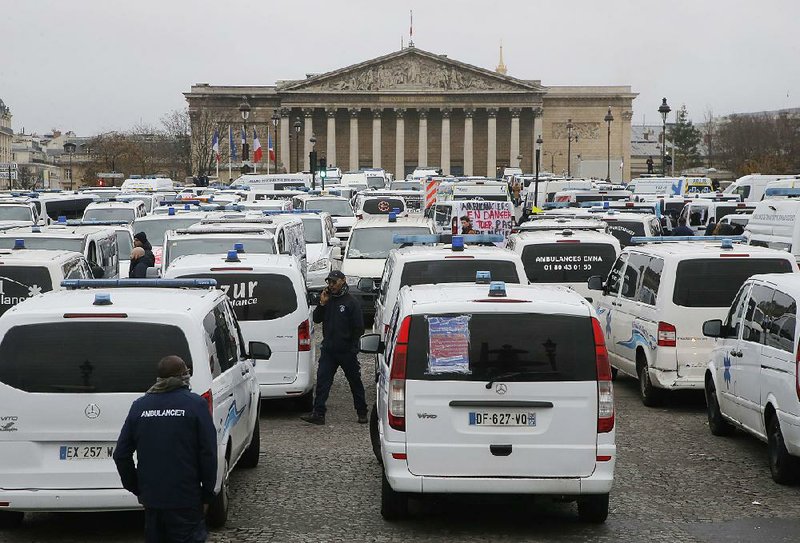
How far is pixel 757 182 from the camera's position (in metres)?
51.6

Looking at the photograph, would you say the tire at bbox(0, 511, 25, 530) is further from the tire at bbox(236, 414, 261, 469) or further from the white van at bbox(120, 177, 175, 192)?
the white van at bbox(120, 177, 175, 192)

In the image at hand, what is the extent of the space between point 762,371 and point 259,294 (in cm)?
544

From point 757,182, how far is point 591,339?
4419cm

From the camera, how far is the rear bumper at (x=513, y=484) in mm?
9289

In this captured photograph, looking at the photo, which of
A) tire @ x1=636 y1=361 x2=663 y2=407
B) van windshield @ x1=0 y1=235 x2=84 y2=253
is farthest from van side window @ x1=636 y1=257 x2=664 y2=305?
van windshield @ x1=0 y1=235 x2=84 y2=253

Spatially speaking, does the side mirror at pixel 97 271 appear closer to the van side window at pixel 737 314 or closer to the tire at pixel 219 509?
the van side window at pixel 737 314

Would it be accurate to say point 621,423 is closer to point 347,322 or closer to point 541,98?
point 347,322

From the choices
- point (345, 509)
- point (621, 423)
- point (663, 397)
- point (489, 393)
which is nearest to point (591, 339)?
point (489, 393)

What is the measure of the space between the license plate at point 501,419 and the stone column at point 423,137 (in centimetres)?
12328

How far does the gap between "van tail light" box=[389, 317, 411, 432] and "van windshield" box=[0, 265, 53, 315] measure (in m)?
6.71

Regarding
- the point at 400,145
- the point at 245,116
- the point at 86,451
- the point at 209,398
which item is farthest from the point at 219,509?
the point at 400,145

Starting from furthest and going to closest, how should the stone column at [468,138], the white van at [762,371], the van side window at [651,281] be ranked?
the stone column at [468,138] → the van side window at [651,281] → the white van at [762,371]

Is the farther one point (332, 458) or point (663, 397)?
point (663, 397)

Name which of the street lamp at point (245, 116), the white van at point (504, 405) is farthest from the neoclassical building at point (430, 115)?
the white van at point (504, 405)
